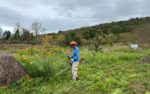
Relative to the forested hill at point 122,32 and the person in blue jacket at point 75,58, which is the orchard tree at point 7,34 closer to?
the forested hill at point 122,32

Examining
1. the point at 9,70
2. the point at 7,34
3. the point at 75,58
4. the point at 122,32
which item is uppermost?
the point at 7,34

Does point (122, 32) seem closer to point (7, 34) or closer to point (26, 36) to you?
point (26, 36)

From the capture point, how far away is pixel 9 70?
1418 centimetres

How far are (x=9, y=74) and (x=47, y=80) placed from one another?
1453 millimetres

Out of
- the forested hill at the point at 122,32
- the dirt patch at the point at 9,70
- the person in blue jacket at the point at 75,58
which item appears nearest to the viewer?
the dirt patch at the point at 9,70

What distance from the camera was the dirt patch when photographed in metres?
13.9

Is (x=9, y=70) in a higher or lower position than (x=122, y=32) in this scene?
lower

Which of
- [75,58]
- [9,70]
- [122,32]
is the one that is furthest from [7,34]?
[75,58]

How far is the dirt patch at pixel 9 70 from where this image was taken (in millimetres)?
13883

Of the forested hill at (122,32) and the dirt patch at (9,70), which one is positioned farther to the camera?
the forested hill at (122,32)

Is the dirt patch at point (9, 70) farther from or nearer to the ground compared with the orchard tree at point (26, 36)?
nearer to the ground

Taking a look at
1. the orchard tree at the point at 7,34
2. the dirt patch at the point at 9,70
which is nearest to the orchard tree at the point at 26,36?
the orchard tree at the point at 7,34

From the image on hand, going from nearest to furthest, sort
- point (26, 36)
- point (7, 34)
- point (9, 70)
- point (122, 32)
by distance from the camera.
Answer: point (9, 70) → point (26, 36) → point (7, 34) → point (122, 32)

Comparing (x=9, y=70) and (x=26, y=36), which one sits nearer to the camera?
(x=9, y=70)
